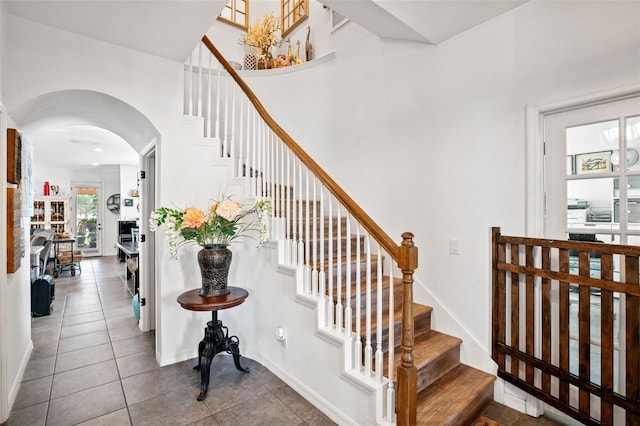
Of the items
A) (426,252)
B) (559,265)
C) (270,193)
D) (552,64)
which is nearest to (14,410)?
(270,193)

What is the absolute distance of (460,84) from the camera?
254 cm

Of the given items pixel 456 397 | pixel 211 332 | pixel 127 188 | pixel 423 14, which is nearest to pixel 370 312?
pixel 456 397

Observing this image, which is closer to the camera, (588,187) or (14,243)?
(588,187)

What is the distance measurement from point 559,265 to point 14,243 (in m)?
3.79

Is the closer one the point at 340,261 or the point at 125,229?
the point at 340,261

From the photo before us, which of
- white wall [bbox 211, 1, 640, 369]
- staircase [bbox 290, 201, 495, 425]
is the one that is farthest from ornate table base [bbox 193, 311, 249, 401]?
white wall [bbox 211, 1, 640, 369]

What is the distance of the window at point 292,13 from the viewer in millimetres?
4218

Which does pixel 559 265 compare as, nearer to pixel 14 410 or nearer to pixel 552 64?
pixel 552 64

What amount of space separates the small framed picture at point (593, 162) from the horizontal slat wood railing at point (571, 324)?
1.70ft

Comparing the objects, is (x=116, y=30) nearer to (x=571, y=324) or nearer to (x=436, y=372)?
(x=436, y=372)

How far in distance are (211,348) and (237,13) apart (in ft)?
15.3

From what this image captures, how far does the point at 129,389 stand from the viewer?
2469 millimetres

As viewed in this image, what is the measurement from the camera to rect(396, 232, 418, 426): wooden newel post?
1.67 m

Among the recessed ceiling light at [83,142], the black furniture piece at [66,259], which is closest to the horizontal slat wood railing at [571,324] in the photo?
the recessed ceiling light at [83,142]
